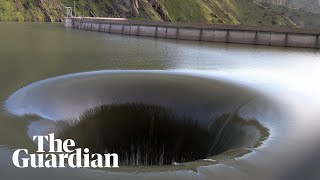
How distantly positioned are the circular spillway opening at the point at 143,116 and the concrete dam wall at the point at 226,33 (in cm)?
2659

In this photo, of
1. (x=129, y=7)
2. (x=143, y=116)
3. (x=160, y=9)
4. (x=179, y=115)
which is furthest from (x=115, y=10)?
(x=179, y=115)

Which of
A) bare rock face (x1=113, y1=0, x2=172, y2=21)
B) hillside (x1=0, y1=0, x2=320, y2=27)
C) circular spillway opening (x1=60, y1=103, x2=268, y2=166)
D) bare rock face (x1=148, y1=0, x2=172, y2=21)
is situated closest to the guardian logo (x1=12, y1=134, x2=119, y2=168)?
circular spillway opening (x1=60, y1=103, x2=268, y2=166)

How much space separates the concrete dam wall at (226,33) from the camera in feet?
142

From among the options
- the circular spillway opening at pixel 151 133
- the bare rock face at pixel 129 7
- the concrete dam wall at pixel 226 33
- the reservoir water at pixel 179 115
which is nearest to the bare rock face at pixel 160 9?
the bare rock face at pixel 129 7

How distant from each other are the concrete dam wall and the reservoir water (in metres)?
18.1

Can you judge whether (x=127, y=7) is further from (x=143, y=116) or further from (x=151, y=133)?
(x=151, y=133)

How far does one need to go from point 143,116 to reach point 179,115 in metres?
1.63

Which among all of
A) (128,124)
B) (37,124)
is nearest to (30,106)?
(37,124)

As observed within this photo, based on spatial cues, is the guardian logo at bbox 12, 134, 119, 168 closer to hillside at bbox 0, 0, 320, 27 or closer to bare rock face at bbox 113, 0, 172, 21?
hillside at bbox 0, 0, 320, 27

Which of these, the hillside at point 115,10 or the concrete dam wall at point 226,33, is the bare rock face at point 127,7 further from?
the concrete dam wall at point 226,33

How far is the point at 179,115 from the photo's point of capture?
1711cm

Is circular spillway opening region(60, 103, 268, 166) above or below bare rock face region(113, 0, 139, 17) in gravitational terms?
below

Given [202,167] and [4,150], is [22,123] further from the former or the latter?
[202,167]

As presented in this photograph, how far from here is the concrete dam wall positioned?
1699 inches
